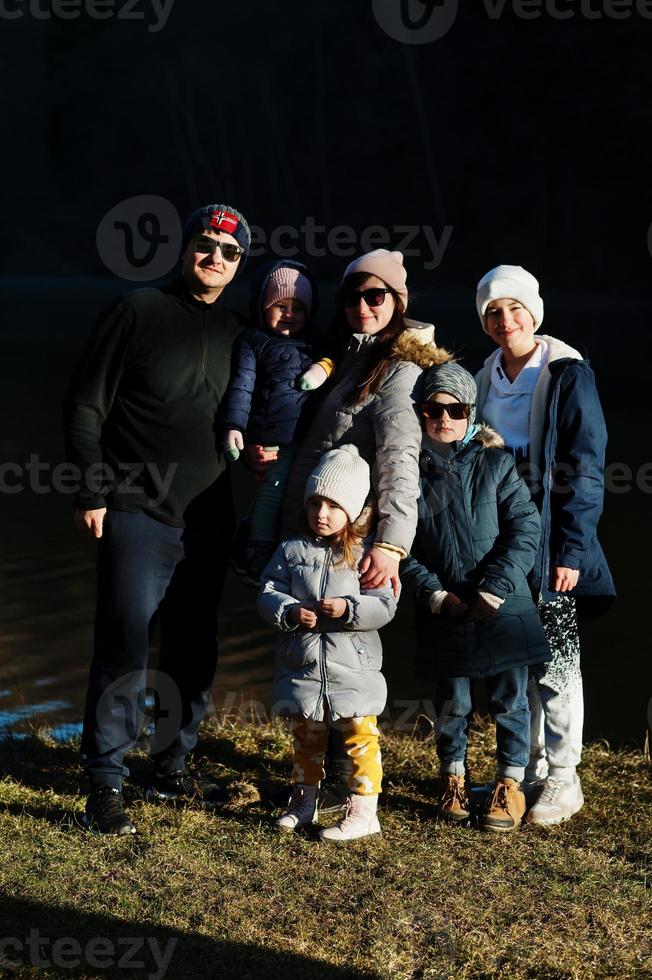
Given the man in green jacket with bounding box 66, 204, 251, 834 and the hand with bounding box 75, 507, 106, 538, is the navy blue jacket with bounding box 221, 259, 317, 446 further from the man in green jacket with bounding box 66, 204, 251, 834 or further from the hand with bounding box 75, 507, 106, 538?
the hand with bounding box 75, 507, 106, 538

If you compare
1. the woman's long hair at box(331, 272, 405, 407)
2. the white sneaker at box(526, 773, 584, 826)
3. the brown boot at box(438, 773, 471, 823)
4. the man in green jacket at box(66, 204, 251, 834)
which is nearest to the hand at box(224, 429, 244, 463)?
the man in green jacket at box(66, 204, 251, 834)

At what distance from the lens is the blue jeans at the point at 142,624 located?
4.04m

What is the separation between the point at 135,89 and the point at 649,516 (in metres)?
44.3

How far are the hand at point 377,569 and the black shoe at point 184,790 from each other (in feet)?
3.25

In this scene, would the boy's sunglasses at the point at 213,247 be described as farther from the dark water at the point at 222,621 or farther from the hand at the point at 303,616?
the hand at the point at 303,616

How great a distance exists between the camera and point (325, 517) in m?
3.82

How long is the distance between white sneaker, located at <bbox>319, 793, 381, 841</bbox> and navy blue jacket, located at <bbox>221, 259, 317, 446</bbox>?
43.6 inches

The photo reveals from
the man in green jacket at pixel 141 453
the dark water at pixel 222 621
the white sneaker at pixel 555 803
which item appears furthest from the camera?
the dark water at pixel 222 621

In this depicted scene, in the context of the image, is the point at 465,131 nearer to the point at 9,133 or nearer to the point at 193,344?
the point at 9,133

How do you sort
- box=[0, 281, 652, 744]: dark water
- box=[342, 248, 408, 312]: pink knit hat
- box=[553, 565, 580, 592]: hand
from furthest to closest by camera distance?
box=[0, 281, 652, 744]: dark water < box=[553, 565, 580, 592]: hand < box=[342, 248, 408, 312]: pink knit hat

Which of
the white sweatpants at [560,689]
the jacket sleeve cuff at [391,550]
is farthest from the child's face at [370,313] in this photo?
the white sweatpants at [560,689]

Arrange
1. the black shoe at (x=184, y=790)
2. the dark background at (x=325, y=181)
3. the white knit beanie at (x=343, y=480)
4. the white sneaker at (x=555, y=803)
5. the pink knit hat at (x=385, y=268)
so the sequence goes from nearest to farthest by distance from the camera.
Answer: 1. the white knit beanie at (x=343, y=480)
2. the pink knit hat at (x=385, y=268)
3. the white sneaker at (x=555, y=803)
4. the black shoe at (x=184, y=790)
5. the dark background at (x=325, y=181)

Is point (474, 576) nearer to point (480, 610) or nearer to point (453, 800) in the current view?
point (480, 610)

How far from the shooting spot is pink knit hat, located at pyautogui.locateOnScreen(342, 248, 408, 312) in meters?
3.88
